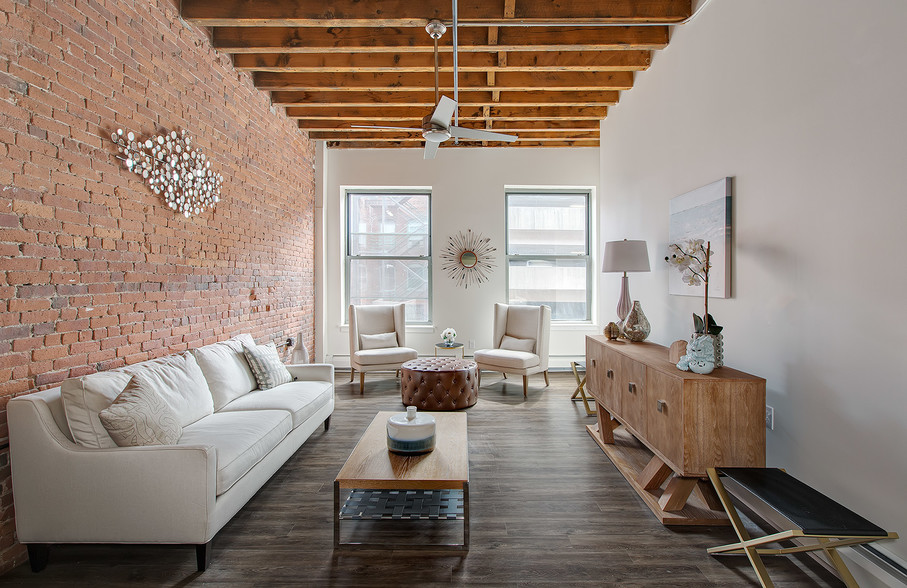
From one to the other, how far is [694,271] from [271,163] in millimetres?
4033

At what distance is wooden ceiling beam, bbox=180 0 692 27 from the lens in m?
3.21

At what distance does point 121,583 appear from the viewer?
6.12ft

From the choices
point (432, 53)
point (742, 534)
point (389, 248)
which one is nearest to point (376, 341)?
point (389, 248)

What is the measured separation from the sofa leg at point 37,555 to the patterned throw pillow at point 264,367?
5.25 ft

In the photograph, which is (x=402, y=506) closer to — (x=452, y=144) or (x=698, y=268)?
(x=698, y=268)

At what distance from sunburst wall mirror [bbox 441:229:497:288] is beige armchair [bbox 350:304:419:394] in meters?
0.94

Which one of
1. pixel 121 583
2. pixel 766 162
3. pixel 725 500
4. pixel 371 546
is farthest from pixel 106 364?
pixel 766 162

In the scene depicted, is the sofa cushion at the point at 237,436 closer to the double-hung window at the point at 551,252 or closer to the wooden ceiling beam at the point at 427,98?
the wooden ceiling beam at the point at 427,98

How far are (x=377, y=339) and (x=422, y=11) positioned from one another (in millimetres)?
3558

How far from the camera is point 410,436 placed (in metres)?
2.37

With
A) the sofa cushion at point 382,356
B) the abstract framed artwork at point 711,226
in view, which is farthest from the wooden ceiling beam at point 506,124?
the sofa cushion at point 382,356

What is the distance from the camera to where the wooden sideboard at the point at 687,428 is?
2.16 meters

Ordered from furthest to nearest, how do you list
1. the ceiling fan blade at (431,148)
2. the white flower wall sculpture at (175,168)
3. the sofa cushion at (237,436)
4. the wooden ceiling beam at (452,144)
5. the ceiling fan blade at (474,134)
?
the wooden ceiling beam at (452,144)
the ceiling fan blade at (431,148)
the ceiling fan blade at (474,134)
the white flower wall sculpture at (175,168)
the sofa cushion at (237,436)

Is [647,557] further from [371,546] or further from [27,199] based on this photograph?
[27,199]
